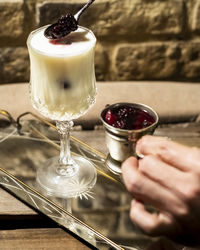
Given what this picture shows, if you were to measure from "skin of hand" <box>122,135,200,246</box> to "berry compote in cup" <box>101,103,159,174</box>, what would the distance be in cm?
25

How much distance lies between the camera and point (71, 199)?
1.11 meters

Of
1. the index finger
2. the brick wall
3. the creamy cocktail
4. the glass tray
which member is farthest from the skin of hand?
the brick wall

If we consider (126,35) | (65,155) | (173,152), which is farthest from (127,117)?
(126,35)

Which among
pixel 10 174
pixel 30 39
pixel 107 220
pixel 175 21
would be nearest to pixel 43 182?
pixel 10 174

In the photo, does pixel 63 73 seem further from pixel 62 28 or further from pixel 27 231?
pixel 27 231

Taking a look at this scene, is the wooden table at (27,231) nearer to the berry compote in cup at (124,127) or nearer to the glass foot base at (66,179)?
the glass foot base at (66,179)

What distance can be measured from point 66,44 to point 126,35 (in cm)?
80

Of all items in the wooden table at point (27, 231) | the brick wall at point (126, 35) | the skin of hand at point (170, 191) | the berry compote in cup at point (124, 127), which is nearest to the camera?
the skin of hand at point (170, 191)

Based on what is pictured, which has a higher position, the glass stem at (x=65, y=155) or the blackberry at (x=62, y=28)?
the blackberry at (x=62, y=28)

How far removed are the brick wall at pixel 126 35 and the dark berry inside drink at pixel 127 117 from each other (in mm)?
663

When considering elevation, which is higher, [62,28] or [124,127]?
[62,28]

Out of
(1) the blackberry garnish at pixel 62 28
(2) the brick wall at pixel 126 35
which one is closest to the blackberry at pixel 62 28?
(1) the blackberry garnish at pixel 62 28

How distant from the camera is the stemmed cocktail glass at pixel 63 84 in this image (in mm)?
1030

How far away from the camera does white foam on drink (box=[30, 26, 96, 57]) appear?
1.02 meters
